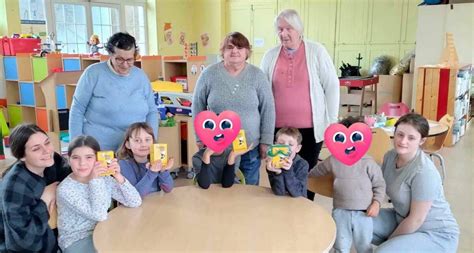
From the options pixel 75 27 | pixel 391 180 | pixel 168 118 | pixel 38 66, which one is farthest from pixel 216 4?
pixel 391 180

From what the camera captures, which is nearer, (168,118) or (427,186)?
(427,186)

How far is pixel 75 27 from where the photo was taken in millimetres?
8578

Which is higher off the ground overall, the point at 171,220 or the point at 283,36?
the point at 283,36

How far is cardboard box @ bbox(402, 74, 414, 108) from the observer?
7148 millimetres

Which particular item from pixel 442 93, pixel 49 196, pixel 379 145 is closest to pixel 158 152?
pixel 49 196

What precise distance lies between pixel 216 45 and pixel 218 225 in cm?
935

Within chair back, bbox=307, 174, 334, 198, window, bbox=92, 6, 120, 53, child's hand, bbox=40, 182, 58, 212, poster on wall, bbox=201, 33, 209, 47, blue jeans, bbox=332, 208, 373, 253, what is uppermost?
window, bbox=92, 6, 120, 53

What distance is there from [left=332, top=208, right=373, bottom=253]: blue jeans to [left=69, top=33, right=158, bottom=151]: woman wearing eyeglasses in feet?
3.97

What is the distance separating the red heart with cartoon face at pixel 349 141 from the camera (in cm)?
180

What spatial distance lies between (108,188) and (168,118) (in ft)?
7.91

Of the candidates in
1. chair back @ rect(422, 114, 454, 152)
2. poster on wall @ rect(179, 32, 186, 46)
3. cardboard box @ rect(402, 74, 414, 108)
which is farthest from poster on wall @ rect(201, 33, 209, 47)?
chair back @ rect(422, 114, 454, 152)

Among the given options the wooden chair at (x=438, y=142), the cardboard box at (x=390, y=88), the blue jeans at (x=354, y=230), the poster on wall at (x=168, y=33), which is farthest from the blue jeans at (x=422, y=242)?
the poster on wall at (x=168, y=33)

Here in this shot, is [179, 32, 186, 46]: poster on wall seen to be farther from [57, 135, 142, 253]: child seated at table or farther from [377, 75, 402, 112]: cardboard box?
[57, 135, 142, 253]: child seated at table

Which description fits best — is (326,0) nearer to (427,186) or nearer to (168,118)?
(168,118)
